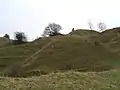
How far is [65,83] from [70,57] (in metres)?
39.1

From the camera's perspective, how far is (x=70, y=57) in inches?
2138

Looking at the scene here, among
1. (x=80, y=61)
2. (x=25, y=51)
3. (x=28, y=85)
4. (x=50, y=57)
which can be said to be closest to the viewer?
(x=28, y=85)

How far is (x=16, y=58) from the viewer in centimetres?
7038

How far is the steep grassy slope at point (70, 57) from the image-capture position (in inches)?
1913

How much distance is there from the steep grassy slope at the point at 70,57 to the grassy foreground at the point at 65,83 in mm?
29420

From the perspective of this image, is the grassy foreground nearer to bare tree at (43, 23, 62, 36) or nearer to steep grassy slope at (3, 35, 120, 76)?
steep grassy slope at (3, 35, 120, 76)

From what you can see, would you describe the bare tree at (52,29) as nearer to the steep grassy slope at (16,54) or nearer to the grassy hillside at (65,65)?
the grassy hillside at (65,65)

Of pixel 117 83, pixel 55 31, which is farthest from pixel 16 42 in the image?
pixel 117 83

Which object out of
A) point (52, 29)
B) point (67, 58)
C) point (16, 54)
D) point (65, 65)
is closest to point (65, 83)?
point (65, 65)

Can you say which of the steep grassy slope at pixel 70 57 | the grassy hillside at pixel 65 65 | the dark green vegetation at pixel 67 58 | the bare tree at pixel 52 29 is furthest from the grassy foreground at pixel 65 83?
the bare tree at pixel 52 29

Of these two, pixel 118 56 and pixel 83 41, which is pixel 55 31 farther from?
pixel 118 56

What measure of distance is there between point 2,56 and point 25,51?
6.19 meters

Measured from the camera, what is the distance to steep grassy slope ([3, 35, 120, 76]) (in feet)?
159

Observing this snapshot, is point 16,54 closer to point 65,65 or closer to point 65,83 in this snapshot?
point 65,65
